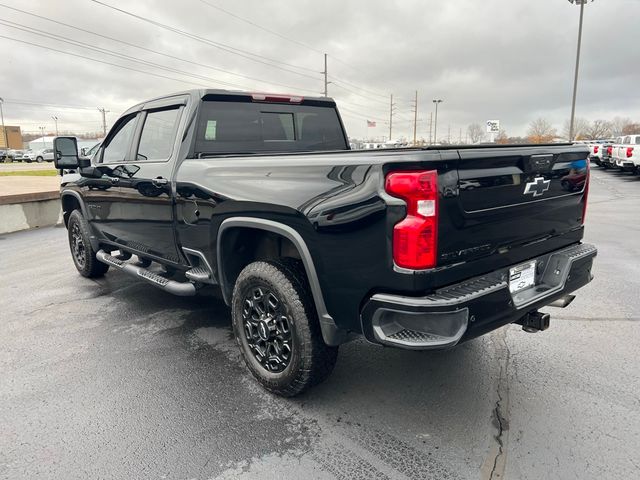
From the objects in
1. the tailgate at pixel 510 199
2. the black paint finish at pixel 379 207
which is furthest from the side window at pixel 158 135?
the tailgate at pixel 510 199

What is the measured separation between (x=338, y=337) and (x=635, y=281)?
4425 millimetres

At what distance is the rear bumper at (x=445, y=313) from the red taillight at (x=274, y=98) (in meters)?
2.49

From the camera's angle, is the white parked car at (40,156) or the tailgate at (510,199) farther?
the white parked car at (40,156)

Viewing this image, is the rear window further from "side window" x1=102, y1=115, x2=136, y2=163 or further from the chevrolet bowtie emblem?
the chevrolet bowtie emblem

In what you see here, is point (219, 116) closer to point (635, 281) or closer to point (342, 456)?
point (342, 456)

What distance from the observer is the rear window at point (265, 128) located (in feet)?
12.8

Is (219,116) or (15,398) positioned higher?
(219,116)

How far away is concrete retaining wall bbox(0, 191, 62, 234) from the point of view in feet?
31.7

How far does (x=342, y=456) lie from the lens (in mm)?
2510

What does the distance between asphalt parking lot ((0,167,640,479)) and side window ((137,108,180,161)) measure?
1543 mm

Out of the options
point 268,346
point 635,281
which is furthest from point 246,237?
point 635,281

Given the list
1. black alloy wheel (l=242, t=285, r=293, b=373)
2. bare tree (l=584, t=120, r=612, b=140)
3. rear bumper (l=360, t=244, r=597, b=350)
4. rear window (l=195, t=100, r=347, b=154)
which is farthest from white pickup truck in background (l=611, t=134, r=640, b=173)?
bare tree (l=584, t=120, r=612, b=140)

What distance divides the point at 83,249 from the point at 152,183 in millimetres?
2366

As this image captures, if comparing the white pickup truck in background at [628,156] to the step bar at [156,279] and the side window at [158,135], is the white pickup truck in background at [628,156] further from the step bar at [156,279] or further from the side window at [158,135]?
the step bar at [156,279]
